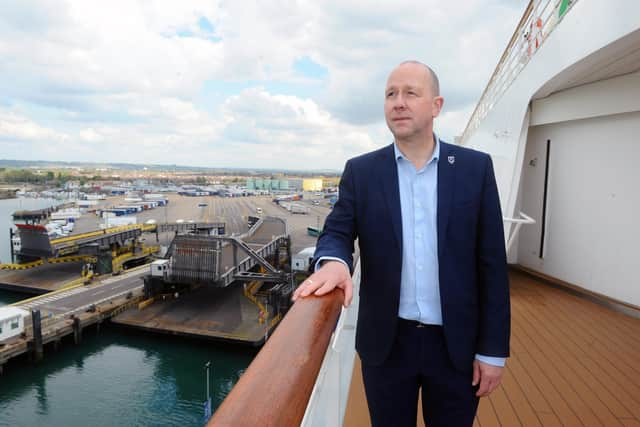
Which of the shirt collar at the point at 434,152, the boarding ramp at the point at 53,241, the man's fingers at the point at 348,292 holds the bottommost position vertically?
the boarding ramp at the point at 53,241

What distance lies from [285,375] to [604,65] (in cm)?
367

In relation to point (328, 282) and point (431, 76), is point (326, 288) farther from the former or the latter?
point (431, 76)

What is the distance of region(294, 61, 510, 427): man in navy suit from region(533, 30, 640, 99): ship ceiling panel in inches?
83.9

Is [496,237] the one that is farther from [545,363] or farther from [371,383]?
[545,363]

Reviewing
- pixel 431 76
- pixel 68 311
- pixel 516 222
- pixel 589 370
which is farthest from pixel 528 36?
pixel 68 311

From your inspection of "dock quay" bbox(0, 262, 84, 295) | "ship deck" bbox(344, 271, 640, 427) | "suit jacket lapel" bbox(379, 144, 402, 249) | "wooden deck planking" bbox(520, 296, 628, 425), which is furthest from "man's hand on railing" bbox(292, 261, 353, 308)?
"dock quay" bbox(0, 262, 84, 295)

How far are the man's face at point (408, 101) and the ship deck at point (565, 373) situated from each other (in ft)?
5.23

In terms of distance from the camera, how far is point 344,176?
120 cm

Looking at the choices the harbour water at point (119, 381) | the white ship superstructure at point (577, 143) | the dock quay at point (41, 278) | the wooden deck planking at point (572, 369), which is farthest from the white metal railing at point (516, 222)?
the dock quay at point (41, 278)

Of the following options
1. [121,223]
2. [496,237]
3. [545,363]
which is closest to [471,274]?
[496,237]

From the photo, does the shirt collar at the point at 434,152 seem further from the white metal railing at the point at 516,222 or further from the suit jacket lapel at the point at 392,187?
→ the white metal railing at the point at 516,222

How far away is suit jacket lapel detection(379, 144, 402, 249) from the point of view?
3.56 ft

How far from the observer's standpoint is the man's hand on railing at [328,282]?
2.95ft

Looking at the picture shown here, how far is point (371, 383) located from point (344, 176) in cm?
67
